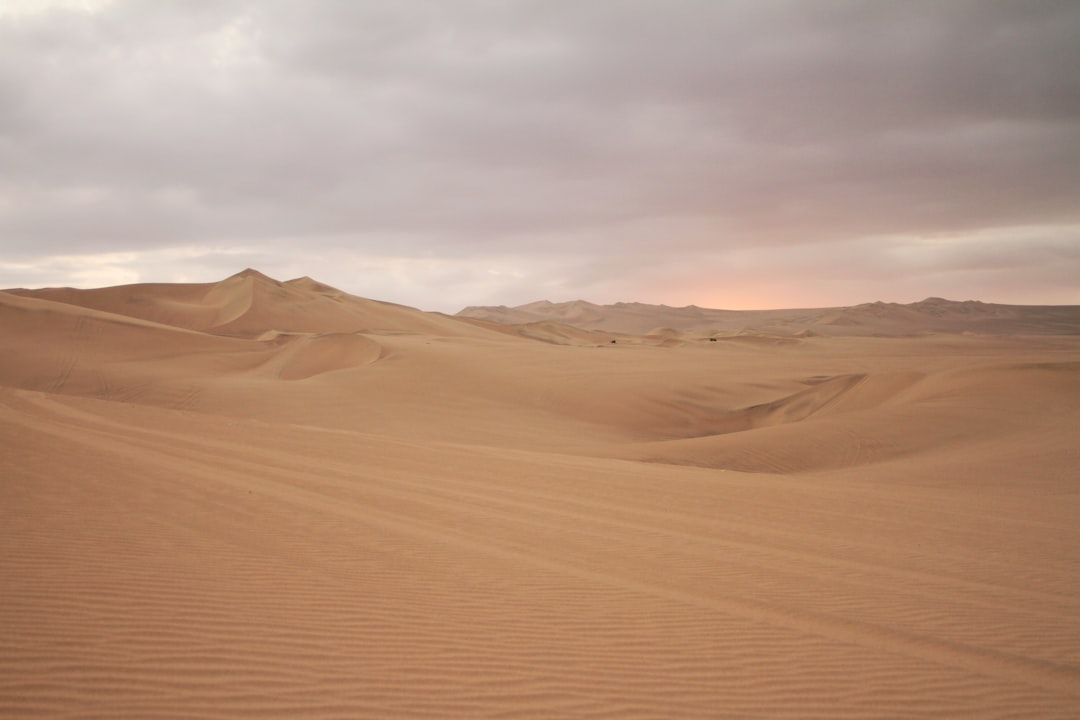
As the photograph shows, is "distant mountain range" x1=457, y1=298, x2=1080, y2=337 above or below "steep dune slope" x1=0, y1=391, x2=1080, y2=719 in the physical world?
above

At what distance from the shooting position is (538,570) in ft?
22.9

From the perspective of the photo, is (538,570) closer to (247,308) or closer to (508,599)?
(508,599)

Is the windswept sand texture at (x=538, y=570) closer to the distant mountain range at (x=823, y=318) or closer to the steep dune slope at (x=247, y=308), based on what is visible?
the steep dune slope at (x=247, y=308)

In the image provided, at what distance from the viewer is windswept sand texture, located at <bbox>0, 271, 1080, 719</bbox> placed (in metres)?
4.44

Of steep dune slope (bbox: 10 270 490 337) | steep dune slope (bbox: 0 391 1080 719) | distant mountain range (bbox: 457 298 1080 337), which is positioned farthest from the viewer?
distant mountain range (bbox: 457 298 1080 337)

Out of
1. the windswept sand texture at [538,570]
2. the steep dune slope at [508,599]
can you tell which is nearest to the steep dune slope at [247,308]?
the windswept sand texture at [538,570]

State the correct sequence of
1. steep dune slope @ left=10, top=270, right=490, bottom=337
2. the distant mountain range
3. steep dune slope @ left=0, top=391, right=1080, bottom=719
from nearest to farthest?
steep dune slope @ left=0, top=391, right=1080, bottom=719 → steep dune slope @ left=10, top=270, right=490, bottom=337 → the distant mountain range

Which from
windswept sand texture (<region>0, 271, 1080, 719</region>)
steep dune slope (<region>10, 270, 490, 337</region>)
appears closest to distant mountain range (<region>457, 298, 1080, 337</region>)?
steep dune slope (<region>10, 270, 490, 337</region>)

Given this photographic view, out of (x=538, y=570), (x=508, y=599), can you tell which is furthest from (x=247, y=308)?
(x=508, y=599)

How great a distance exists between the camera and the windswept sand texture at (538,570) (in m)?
4.44

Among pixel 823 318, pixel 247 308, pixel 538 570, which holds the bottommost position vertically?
pixel 538 570

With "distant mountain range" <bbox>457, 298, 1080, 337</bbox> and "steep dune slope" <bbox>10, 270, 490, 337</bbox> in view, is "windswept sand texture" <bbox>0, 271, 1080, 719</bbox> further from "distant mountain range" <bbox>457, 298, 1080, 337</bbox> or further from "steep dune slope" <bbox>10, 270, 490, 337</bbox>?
"distant mountain range" <bbox>457, 298, 1080, 337</bbox>

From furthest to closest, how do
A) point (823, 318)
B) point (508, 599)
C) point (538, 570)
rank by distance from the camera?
1. point (823, 318)
2. point (538, 570)
3. point (508, 599)

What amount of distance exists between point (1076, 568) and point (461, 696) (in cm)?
675
